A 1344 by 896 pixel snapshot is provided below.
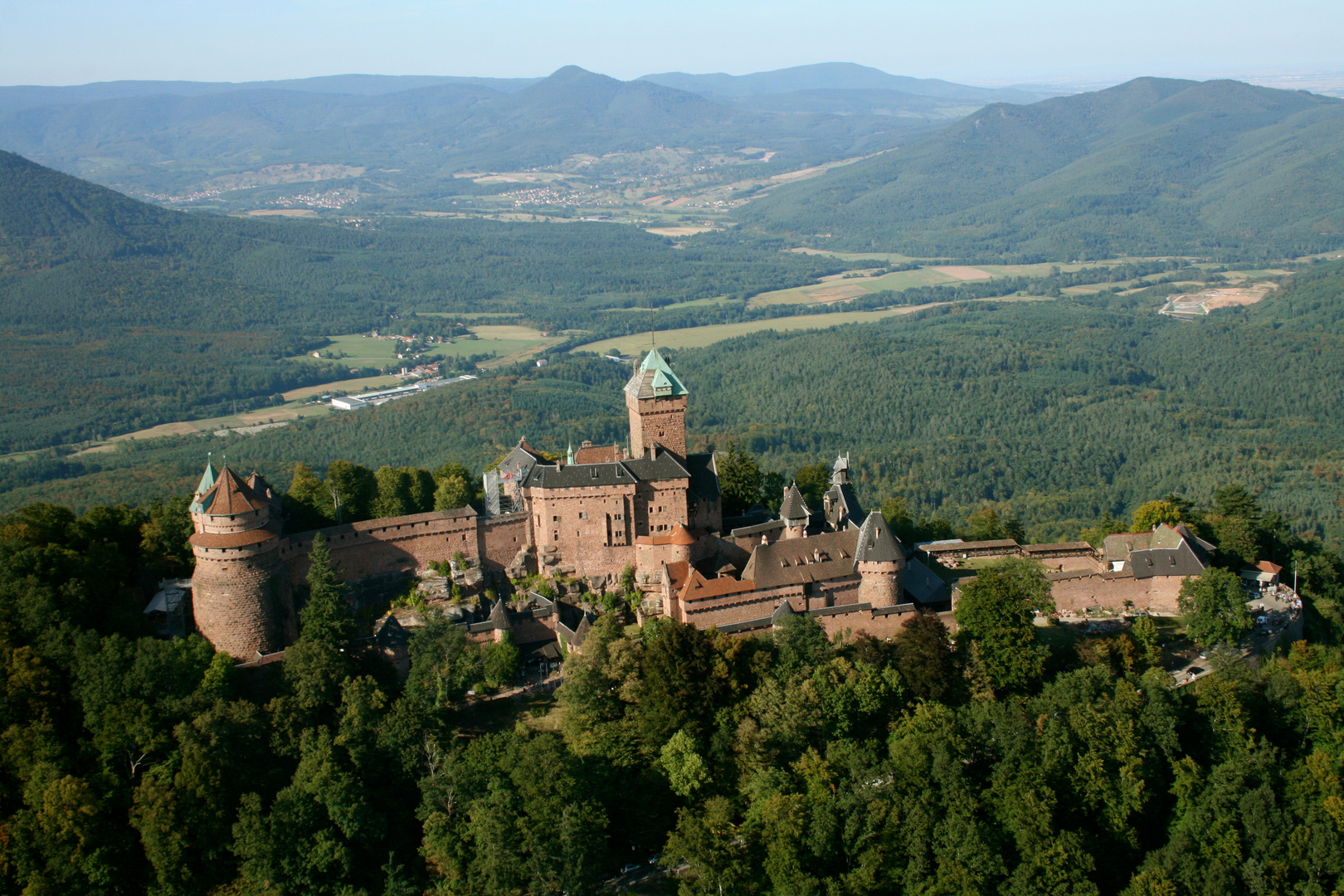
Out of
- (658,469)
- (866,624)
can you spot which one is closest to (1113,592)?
(866,624)

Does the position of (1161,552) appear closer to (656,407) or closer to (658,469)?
(658,469)

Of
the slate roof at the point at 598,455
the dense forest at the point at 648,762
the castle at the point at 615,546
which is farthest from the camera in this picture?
the slate roof at the point at 598,455

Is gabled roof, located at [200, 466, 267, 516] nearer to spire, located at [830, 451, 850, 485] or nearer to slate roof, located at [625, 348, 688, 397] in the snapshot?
slate roof, located at [625, 348, 688, 397]

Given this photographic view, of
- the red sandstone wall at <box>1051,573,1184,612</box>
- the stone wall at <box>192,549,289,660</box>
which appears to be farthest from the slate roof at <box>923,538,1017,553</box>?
the stone wall at <box>192,549,289,660</box>

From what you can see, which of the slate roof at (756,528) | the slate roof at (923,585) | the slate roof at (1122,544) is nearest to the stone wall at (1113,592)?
the slate roof at (1122,544)

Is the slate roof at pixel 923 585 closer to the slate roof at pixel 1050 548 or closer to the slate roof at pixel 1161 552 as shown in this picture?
the slate roof at pixel 1050 548

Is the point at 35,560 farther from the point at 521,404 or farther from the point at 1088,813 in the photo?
the point at 521,404
